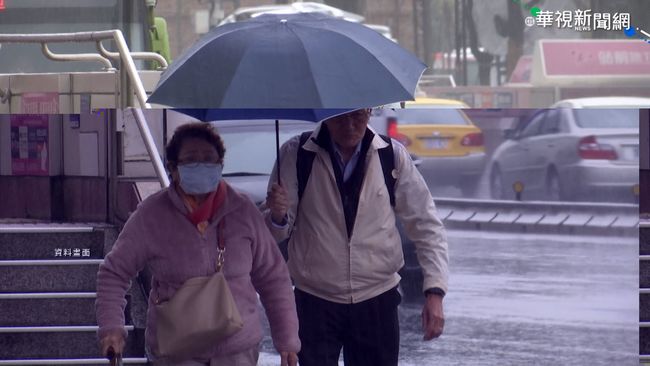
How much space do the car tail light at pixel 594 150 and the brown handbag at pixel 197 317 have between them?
1.94 metres

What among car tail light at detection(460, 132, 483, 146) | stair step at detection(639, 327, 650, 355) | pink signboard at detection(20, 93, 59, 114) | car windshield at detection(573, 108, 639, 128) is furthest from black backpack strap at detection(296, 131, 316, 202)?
stair step at detection(639, 327, 650, 355)

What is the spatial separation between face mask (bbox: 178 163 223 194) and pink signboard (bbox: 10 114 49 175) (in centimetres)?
136

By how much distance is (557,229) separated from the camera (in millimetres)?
4973

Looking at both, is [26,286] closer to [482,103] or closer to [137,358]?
[137,358]

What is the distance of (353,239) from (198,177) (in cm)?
69

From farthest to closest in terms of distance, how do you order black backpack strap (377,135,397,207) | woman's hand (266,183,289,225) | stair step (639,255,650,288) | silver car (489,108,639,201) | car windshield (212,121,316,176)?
stair step (639,255,650,288) < silver car (489,108,639,201) < car windshield (212,121,316,176) < black backpack strap (377,135,397,207) < woman's hand (266,183,289,225)

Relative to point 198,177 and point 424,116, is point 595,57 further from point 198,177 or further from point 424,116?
point 198,177

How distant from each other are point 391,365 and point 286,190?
77cm

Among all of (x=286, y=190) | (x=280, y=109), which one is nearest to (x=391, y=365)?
(x=286, y=190)

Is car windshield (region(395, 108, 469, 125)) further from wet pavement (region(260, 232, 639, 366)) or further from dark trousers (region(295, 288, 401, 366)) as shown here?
dark trousers (region(295, 288, 401, 366))

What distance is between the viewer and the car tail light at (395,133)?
4883 millimetres

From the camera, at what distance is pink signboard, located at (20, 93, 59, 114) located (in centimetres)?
558

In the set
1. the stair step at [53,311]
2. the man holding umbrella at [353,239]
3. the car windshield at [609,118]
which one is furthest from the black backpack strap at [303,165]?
the car windshield at [609,118]

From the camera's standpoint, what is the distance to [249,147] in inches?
190
